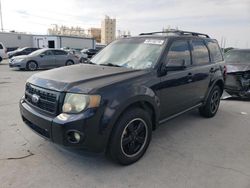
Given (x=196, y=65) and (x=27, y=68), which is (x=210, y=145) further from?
(x=27, y=68)

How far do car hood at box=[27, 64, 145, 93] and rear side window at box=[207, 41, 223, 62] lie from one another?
2.42 m

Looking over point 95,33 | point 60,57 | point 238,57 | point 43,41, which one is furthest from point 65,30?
point 238,57

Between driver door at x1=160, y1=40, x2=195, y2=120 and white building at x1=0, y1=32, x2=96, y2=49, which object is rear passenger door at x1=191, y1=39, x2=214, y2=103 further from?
white building at x1=0, y1=32, x2=96, y2=49

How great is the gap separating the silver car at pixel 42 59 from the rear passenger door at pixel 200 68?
12.2m

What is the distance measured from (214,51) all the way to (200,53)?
2.56 ft

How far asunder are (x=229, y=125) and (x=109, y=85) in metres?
3.24

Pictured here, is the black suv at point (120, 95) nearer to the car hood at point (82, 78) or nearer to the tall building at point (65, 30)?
the car hood at point (82, 78)

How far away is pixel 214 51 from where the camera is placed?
5160mm

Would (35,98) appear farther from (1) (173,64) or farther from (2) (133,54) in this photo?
(1) (173,64)

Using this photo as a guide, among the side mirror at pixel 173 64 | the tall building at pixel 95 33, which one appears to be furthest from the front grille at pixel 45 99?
the tall building at pixel 95 33

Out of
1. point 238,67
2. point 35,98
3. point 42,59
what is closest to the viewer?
point 35,98

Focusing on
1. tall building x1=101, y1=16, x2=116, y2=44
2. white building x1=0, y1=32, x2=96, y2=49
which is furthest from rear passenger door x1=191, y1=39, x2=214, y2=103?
tall building x1=101, y1=16, x2=116, y2=44

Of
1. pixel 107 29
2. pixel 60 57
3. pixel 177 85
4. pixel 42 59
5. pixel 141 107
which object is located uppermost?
pixel 107 29

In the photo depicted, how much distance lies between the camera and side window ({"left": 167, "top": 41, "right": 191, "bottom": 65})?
3.73 m
